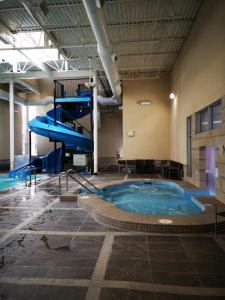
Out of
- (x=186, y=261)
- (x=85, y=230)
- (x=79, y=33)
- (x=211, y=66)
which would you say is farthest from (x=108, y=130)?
(x=186, y=261)

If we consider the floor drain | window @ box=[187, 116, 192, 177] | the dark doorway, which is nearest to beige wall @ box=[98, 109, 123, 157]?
window @ box=[187, 116, 192, 177]

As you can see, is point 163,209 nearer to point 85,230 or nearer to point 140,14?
point 85,230

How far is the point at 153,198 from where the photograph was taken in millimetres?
7098

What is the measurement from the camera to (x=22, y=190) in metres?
7.35

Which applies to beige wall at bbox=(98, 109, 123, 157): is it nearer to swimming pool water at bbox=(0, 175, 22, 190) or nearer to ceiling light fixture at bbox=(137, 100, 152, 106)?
ceiling light fixture at bbox=(137, 100, 152, 106)

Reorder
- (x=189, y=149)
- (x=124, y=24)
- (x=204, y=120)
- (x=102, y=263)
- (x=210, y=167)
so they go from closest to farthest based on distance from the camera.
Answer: (x=102, y=263)
(x=210, y=167)
(x=204, y=120)
(x=124, y=24)
(x=189, y=149)

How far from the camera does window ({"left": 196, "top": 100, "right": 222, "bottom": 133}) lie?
5.35 m

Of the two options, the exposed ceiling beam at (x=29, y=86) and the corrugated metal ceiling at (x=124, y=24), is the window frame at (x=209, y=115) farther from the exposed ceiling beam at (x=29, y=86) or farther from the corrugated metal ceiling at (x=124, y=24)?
the exposed ceiling beam at (x=29, y=86)

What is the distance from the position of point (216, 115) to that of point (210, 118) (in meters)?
0.31

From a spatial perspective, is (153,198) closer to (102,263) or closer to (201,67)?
(201,67)

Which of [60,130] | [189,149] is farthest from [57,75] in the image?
[189,149]

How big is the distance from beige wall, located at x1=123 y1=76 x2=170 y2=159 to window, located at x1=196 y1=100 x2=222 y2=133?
4.87 m

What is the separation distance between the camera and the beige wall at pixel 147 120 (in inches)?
462

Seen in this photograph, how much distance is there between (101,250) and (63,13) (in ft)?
20.3
